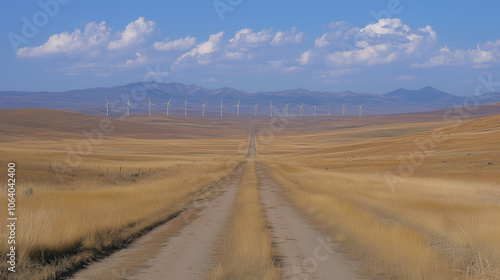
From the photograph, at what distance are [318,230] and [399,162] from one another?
133 ft

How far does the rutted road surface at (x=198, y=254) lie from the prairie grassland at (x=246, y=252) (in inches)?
10.5

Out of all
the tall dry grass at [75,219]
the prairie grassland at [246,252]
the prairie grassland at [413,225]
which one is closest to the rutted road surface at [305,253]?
the prairie grassland at [246,252]

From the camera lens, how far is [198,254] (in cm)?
1117

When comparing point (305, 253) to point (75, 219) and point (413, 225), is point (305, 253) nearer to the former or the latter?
point (413, 225)

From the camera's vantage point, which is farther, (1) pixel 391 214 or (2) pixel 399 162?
(2) pixel 399 162

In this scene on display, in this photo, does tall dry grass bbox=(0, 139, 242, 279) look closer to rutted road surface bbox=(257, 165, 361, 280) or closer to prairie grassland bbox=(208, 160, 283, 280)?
prairie grassland bbox=(208, 160, 283, 280)

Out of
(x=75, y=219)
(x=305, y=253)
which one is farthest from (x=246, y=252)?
(x=75, y=219)

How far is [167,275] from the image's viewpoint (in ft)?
30.0

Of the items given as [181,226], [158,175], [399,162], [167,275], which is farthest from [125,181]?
[399,162]

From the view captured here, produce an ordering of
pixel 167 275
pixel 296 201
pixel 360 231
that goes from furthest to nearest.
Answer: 1. pixel 296 201
2. pixel 360 231
3. pixel 167 275

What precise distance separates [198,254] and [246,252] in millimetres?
1170

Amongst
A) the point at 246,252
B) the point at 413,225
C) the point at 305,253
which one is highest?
the point at 246,252

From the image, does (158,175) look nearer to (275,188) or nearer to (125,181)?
(125,181)

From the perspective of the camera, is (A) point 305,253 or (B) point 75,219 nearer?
(A) point 305,253
